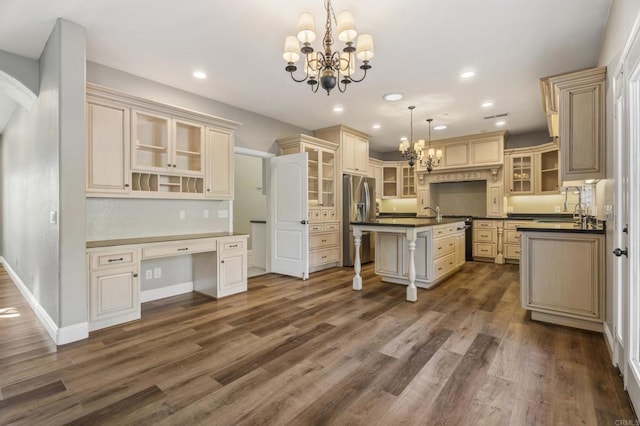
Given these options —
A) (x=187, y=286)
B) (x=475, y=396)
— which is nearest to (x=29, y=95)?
(x=187, y=286)

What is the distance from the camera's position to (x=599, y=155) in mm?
2703

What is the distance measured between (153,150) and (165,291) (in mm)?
1769

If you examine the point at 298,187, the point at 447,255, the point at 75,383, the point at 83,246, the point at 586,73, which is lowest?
the point at 75,383

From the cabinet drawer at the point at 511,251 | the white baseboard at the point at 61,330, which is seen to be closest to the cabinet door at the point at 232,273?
the white baseboard at the point at 61,330

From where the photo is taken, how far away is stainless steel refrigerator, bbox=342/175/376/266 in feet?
19.6

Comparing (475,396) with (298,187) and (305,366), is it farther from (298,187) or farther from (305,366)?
(298,187)

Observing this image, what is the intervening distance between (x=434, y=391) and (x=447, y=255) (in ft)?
10.5

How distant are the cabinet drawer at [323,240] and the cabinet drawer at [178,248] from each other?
6.47 feet

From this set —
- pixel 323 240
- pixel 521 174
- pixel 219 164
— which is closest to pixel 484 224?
pixel 521 174

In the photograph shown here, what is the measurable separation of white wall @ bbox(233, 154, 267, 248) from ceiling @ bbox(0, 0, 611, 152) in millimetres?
2853

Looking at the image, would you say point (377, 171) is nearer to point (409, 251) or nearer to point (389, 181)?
point (389, 181)

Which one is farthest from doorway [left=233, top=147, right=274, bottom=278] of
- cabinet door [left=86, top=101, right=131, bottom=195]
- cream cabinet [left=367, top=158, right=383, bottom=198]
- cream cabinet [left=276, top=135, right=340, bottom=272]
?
cabinet door [left=86, top=101, right=131, bottom=195]

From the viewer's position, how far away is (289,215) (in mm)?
5047

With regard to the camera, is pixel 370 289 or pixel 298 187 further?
pixel 298 187
